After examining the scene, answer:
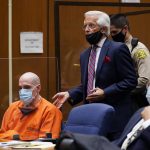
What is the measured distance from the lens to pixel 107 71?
5.80m

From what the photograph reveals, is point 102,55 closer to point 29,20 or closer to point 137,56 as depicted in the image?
point 137,56

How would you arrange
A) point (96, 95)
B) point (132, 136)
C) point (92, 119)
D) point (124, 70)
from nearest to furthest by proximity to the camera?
point (132, 136)
point (92, 119)
point (96, 95)
point (124, 70)

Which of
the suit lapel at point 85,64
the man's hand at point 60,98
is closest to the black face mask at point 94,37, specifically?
the suit lapel at point 85,64

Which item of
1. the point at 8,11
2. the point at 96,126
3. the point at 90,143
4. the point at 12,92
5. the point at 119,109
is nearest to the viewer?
the point at 90,143

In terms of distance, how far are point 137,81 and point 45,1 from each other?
10.4 feet

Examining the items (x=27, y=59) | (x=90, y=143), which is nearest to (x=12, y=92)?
(x=27, y=59)

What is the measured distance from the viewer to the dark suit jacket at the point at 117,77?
5.76m

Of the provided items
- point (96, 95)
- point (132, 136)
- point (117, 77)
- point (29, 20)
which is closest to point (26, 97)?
point (96, 95)

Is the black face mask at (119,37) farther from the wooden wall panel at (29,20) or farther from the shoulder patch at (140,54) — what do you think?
the wooden wall panel at (29,20)

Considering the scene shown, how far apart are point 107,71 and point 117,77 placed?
0.41ft

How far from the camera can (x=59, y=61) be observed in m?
8.16

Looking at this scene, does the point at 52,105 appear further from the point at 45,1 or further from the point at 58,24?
the point at 45,1

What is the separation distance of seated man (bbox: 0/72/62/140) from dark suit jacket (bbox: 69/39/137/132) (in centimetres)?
56

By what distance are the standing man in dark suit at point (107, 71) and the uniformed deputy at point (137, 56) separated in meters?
0.40
